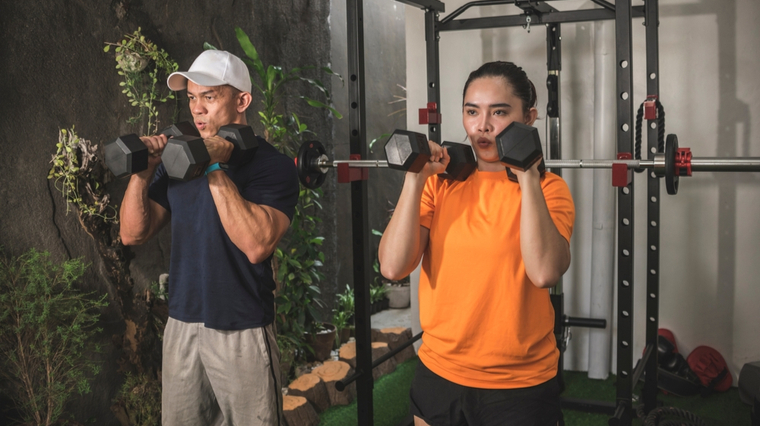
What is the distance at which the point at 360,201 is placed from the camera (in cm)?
212

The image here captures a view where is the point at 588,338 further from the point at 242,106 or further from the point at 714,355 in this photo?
the point at 242,106

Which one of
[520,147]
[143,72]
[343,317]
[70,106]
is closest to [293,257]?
[343,317]

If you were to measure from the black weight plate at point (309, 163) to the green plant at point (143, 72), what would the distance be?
0.98 meters

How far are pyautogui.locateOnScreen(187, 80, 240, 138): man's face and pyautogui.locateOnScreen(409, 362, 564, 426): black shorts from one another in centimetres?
90

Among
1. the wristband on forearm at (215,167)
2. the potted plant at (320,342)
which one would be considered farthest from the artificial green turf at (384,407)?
the wristband on forearm at (215,167)

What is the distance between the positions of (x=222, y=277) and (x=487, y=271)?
693 mm

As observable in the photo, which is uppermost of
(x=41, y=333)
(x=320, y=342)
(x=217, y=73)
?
(x=217, y=73)

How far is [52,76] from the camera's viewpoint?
7.55 ft

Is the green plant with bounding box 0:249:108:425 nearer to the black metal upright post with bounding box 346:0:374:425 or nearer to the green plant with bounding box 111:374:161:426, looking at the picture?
the green plant with bounding box 111:374:161:426

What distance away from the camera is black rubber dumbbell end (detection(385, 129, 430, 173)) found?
51.3 inches

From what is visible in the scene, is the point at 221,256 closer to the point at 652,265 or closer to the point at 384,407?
the point at 384,407

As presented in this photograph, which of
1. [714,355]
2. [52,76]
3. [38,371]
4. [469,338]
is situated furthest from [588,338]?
[52,76]

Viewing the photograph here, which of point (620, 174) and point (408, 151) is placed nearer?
point (408, 151)

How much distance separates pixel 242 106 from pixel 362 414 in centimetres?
121
